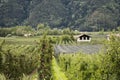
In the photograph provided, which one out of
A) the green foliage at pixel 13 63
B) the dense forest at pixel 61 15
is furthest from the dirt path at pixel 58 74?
the dense forest at pixel 61 15

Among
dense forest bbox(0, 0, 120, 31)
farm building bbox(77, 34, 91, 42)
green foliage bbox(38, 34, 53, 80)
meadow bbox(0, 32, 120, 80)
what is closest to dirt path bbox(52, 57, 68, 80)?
meadow bbox(0, 32, 120, 80)

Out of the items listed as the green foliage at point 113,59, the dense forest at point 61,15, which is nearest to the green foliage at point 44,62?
the green foliage at point 113,59

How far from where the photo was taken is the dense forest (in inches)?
6765

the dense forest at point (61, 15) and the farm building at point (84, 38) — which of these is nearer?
the farm building at point (84, 38)

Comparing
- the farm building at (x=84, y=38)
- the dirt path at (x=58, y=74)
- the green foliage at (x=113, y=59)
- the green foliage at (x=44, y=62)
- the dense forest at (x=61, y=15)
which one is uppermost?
the green foliage at (x=113, y=59)

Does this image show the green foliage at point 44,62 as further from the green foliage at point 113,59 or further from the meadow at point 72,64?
the green foliage at point 113,59

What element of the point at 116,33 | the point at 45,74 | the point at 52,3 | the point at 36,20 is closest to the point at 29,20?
the point at 36,20

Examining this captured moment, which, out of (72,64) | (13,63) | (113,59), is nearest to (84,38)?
(72,64)

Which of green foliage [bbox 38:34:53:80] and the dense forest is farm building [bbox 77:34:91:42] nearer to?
green foliage [bbox 38:34:53:80]

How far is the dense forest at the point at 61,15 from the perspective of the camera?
171837 millimetres

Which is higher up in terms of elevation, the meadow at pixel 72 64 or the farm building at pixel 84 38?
the meadow at pixel 72 64

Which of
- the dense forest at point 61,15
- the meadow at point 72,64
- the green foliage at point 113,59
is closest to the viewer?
the green foliage at point 113,59

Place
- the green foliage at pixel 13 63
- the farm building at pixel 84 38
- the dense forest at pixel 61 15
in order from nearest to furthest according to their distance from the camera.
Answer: the green foliage at pixel 13 63, the farm building at pixel 84 38, the dense forest at pixel 61 15

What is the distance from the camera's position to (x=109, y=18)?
556ft
